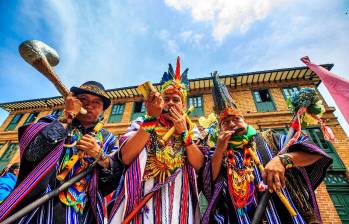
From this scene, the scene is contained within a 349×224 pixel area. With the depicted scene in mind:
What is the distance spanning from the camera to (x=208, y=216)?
1730mm

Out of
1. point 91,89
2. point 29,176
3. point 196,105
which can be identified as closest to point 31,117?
point 196,105

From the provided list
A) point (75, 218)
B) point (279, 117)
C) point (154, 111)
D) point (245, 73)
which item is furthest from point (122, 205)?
point (245, 73)

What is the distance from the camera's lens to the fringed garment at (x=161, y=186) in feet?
5.32

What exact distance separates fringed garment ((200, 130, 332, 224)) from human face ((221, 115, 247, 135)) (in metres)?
0.24

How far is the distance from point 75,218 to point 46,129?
757 millimetres

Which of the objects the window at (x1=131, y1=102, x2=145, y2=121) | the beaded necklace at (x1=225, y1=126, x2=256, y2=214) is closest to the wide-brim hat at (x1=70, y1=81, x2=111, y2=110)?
the beaded necklace at (x1=225, y1=126, x2=256, y2=214)

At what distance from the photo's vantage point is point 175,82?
224 cm

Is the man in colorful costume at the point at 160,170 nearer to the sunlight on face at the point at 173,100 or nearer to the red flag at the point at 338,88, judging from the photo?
the sunlight on face at the point at 173,100

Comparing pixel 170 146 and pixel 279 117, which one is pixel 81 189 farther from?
pixel 279 117

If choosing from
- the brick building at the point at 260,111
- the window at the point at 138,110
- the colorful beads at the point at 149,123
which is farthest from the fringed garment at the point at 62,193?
the window at the point at 138,110

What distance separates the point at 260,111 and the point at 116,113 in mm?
9385

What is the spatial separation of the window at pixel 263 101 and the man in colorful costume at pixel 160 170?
10.2 metres

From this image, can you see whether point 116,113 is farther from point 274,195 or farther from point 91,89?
point 274,195

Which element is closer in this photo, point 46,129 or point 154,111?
point 46,129
